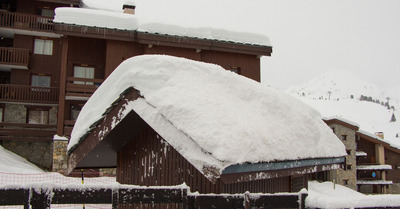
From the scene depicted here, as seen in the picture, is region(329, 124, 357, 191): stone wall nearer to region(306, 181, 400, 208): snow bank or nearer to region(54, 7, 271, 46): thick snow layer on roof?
region(54, 7, 271, 46): thick snow layer on roof

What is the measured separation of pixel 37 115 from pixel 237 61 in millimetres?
14003

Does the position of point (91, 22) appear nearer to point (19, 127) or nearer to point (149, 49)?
point (149, 49)

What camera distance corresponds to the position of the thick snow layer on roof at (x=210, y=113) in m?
3.29

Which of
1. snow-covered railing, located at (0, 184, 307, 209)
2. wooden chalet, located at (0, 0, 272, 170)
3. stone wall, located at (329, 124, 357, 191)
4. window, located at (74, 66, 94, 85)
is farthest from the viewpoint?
stone wall, located at (329, 124, 357, 191)

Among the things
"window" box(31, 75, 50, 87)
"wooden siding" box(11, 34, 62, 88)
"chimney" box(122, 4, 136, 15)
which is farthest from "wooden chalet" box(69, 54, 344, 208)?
"chimney" box(122, 4, 136, 15)

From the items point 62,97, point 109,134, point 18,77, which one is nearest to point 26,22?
point 18,77

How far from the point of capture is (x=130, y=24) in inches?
762

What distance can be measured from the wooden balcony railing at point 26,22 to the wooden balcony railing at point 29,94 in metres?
3.93

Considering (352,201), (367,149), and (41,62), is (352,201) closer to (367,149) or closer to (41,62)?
(41,62)

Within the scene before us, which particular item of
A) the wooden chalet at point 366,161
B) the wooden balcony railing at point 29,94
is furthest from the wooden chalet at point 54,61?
the wooden chalet at point 366,161

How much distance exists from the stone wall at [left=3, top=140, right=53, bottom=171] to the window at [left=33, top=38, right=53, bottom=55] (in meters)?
6.29

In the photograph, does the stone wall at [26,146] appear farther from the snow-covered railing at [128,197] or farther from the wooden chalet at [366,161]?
the wooden chalet at [366,161]

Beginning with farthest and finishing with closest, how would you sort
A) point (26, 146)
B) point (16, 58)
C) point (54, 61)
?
point (54, 61)
point (26, 146)
point (16, 58)

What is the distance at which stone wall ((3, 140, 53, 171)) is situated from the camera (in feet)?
68.0
